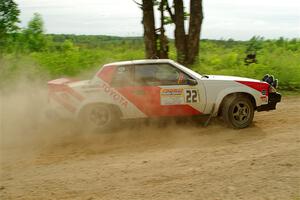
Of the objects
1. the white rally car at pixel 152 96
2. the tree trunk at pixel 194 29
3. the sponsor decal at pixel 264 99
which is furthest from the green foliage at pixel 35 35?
the sponsor decal at pixel 264 99

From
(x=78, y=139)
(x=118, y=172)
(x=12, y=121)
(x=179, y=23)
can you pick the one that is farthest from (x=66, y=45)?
(x=118, y=172)

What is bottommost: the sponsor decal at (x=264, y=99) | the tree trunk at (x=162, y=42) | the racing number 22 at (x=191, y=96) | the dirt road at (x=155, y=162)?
the dirt road at (x=155, y=162)

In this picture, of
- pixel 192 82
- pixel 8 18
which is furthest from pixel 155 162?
pixel 8 18

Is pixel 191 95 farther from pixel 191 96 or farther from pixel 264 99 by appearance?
pixel 264 99

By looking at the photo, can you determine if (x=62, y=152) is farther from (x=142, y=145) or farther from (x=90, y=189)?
(x=90, y=189)

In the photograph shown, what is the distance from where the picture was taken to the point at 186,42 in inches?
586

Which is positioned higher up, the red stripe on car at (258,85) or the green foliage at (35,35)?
the green foliage at (35,35)

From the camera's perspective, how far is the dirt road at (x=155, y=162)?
5.52 metres

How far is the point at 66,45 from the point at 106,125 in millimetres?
13546

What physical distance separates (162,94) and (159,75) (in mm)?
429

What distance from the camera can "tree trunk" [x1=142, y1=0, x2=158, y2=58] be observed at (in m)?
14.3

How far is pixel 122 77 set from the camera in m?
8.90

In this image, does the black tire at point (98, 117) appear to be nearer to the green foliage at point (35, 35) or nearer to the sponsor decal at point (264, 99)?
the sponsor decal at point (264, 99)

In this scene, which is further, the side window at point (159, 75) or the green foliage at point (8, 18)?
the green foliage at point (8, 18)
